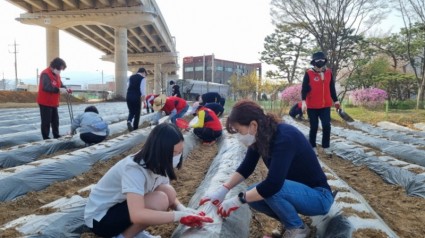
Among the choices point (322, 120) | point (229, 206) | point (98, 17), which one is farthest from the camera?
point (98, 17)

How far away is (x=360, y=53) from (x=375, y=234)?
24711 millimetres

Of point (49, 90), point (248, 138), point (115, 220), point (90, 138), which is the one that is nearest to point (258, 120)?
point (248, 138)

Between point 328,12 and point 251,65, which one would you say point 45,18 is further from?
point 251,65

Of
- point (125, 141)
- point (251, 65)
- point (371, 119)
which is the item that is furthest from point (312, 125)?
point (251, 65)

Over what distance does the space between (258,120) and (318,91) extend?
9.60 ft

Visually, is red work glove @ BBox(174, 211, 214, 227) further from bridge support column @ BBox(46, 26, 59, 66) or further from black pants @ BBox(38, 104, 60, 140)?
bridge support column @ BBox(46, 26, 59, 66)

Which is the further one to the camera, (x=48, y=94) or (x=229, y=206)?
(x=48, y=94)

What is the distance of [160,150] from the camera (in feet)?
6.09

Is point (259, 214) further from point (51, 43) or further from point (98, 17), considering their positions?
point (51, 43)

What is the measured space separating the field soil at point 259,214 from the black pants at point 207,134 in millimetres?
1372

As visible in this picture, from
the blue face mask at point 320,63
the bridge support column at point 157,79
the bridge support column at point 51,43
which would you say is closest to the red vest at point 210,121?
the blue face mask at point 320,63

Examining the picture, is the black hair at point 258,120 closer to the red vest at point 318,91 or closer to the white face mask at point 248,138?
the white face mask at point 248,138

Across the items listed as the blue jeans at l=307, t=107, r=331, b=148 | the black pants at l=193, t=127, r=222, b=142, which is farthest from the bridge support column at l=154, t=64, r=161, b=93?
the blue jeans at l=307, t=107, r=331, b=148

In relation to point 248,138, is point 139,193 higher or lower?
lower
